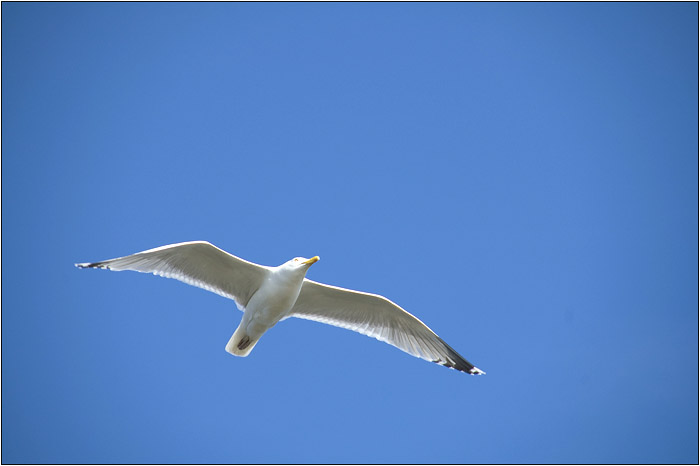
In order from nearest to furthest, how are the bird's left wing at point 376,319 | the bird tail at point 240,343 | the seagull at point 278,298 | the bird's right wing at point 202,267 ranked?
the bird's right wing at point 202,267, the seagull at point 278,298, the bird tail at point 240,343, the bird's left wing at point 376,319

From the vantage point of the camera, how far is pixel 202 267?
798 cm

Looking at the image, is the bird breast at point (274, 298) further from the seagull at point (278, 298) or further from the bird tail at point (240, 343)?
the bird tail at point (240, 343)

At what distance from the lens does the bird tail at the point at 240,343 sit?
8086 mm

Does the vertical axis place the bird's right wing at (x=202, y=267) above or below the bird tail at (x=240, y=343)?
above

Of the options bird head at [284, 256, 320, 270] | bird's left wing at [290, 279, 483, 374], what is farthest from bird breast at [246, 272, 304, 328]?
bird's left wing at [290, 279, 483, 374]

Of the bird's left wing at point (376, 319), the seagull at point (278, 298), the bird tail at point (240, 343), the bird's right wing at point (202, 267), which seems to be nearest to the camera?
the bird's right wing at point (202, 267)

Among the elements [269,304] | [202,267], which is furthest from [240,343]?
[202,267]

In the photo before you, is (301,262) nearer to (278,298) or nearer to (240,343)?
(278,298)

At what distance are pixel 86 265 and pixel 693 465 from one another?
7613mm

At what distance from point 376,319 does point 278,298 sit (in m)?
1.38

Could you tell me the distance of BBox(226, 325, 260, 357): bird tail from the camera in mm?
8086

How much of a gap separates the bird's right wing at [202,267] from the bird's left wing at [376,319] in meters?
0.61

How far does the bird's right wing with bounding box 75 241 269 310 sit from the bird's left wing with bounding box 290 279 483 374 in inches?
24.2

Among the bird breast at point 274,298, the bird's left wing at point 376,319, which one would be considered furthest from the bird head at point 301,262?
the bird's left wing at point 376,319
